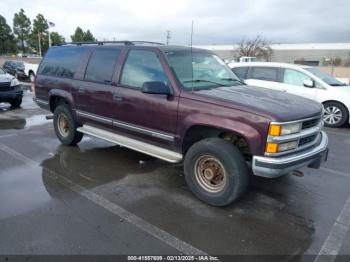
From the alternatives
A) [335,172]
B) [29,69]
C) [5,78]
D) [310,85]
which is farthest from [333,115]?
[29,69]

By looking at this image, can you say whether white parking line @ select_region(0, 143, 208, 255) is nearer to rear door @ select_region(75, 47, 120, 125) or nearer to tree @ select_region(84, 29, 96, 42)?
rear door @ select_region(75, 47, 120, 125)

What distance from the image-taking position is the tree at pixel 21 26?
58750 millimetres

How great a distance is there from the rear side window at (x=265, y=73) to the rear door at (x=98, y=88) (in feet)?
18.6

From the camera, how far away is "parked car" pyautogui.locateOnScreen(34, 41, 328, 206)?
3324mm

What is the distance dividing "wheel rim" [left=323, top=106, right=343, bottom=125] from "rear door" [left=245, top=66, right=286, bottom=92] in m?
1.50

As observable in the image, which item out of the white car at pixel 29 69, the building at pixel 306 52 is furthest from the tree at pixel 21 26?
the white car at pixel 29 69

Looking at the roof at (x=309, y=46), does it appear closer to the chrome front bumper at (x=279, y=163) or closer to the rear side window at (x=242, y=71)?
the rear side window at (x=242, y=71)

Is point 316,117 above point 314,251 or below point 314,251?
above

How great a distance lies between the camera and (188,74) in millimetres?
4207

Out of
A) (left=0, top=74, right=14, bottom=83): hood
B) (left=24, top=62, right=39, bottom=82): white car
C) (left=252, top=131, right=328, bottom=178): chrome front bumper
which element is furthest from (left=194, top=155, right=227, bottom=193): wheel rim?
(left=24, top=62, right=39, bottom=82): white car

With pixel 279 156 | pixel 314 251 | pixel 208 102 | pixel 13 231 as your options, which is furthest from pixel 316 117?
pixel 13 231

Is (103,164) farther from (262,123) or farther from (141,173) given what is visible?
(262,123)

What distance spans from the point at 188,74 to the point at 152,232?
217 centimetres

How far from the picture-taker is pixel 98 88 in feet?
16.2
